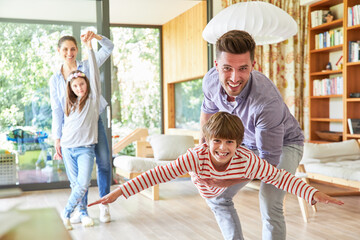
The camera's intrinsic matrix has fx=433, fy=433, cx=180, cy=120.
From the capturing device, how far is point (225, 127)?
190 cm

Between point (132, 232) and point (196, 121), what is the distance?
12.8 feet

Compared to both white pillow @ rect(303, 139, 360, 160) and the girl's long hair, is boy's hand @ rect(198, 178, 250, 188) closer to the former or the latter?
the girl's long hair

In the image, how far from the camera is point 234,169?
1934 millimetres

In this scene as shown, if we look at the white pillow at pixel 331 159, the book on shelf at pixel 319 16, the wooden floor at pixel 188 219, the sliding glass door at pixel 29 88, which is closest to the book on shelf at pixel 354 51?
the book on shelf at pixel 319 16

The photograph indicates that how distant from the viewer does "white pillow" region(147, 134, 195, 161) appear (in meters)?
4.99

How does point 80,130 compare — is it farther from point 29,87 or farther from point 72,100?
point 29,87

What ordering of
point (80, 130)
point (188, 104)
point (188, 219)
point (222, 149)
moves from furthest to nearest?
point (188, 104) < point (188, 219) < point (80, 130) < point (222, 149)

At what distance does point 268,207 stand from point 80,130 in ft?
5.87

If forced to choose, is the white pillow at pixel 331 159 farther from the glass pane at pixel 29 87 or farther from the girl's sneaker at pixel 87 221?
the glass pane at pixel 29 87

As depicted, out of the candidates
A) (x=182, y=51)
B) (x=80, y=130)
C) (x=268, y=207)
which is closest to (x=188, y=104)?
(x=182, y=51)

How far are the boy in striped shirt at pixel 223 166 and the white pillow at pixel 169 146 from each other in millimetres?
2997

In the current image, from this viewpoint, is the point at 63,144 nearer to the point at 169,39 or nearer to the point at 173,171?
the point at 173,171

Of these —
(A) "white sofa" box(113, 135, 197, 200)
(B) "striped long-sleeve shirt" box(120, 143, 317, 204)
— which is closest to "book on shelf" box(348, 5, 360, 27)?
(A) "white sofa" box(113, 135, 197, 200)

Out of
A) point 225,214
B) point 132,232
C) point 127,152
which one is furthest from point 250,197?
point 127,152
